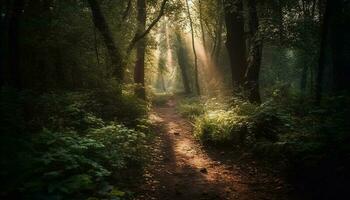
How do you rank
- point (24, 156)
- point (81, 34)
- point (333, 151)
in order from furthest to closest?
point (81, 34) → point (333, 151) → point (24, 156)

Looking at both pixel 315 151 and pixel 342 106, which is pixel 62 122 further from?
pixel 342 106

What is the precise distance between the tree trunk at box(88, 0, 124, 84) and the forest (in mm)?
46

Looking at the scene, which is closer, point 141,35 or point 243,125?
point 243,125

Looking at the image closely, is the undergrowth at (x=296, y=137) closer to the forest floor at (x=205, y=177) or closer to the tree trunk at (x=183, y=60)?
the forest floor at (x=205, y=177)

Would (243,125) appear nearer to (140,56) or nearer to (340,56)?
(340,56)

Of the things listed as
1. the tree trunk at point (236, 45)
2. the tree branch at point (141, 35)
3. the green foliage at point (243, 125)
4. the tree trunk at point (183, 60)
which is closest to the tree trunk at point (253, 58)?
the green foliage at point (243, 125)

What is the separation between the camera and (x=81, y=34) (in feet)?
44.9

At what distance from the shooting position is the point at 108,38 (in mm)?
14484

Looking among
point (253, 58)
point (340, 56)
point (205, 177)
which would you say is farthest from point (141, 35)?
point (340, 56)

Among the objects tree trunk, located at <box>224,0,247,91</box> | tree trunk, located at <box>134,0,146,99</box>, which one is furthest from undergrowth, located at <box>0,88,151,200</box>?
tree trunk, located at <box>134,0,146,99</box>

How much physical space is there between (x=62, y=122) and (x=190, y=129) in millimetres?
7631

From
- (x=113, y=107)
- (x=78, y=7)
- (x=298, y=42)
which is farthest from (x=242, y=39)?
(x=78, y=7)

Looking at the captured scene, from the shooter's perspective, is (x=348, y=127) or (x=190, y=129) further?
(x=190, y=129)

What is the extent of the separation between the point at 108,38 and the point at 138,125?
499 cm
